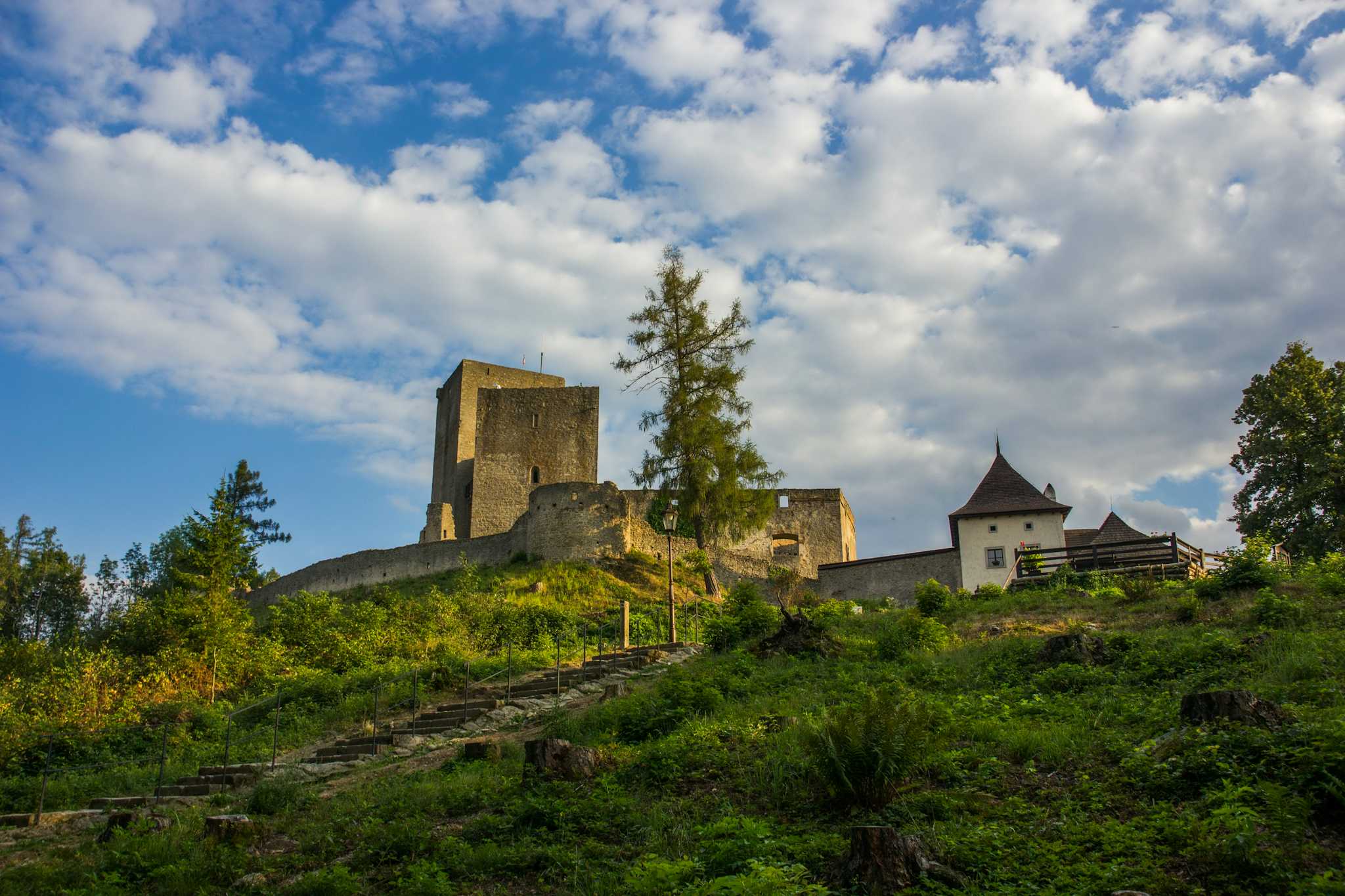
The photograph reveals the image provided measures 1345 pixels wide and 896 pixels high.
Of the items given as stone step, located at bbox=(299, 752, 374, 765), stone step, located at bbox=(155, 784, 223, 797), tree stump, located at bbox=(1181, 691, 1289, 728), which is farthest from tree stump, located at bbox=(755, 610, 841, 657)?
stone step, located at bbox=(155, 784, 223, 797)

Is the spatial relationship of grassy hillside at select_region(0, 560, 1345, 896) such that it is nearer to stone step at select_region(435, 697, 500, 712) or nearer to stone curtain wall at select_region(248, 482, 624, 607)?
stone step at select_region(435, 697, 500, 712)

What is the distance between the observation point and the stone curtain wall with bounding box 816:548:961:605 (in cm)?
3538

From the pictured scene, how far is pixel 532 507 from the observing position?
41.5 m

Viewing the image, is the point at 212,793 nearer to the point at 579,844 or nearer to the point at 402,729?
the point at 402,729

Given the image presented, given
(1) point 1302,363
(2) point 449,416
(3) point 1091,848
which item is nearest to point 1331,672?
(3) point 1091,848

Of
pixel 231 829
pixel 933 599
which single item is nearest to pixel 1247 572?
pixel 933 599

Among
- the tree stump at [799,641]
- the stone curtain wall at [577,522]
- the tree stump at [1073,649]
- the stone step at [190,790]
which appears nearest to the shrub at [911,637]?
the tree stump at [799,641]

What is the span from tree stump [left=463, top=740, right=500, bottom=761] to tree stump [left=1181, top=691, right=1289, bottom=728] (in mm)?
8362

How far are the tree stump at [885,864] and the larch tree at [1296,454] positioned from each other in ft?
93.3

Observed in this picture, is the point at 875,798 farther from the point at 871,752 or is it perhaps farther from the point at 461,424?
the point at 461,424

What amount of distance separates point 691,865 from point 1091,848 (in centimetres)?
316

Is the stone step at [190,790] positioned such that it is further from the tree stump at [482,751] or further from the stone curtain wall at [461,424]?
the stone curtain wall at [461,424]

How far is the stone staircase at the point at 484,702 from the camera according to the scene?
17.0 metres

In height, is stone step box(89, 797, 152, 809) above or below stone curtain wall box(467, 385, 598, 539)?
below
